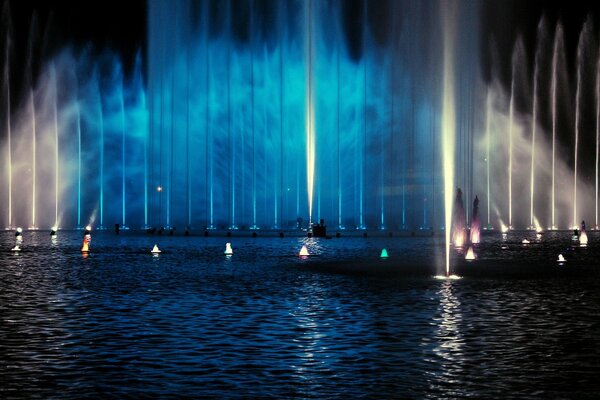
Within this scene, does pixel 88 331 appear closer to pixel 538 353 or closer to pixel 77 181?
pixel 538 353

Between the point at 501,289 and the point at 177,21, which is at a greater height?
the point at 177,21

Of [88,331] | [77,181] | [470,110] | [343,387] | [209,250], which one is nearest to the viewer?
[343,387]

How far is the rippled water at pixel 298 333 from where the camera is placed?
34.7ft

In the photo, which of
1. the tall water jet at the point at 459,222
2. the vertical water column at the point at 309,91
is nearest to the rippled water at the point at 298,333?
the tall water jet at the point at 459,222

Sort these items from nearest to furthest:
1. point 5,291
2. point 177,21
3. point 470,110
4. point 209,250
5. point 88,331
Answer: point 88,331 → point 5,291 → point 209,250 → point 177,21 → point 470,110

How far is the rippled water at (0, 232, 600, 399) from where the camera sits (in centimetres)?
1056

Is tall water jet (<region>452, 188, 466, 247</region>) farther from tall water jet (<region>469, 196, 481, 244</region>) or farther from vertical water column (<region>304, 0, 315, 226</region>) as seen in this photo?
vertical water column (<region>304, 0, 315, 226</region>)

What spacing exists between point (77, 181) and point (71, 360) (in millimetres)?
70476

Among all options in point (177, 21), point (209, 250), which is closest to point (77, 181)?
point (177, 21)

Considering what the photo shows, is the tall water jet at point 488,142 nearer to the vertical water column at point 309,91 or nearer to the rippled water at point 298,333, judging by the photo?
the vertical water column at point 309,91

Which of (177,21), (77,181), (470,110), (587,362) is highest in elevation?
(177,21)

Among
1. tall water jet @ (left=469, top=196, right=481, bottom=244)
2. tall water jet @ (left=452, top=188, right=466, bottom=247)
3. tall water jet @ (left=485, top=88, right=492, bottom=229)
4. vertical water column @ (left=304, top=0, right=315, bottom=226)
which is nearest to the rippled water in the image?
tall water jet @ (left=452, top=188, right=466, bottom=247)

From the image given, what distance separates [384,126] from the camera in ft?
231

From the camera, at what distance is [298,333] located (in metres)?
14.5
